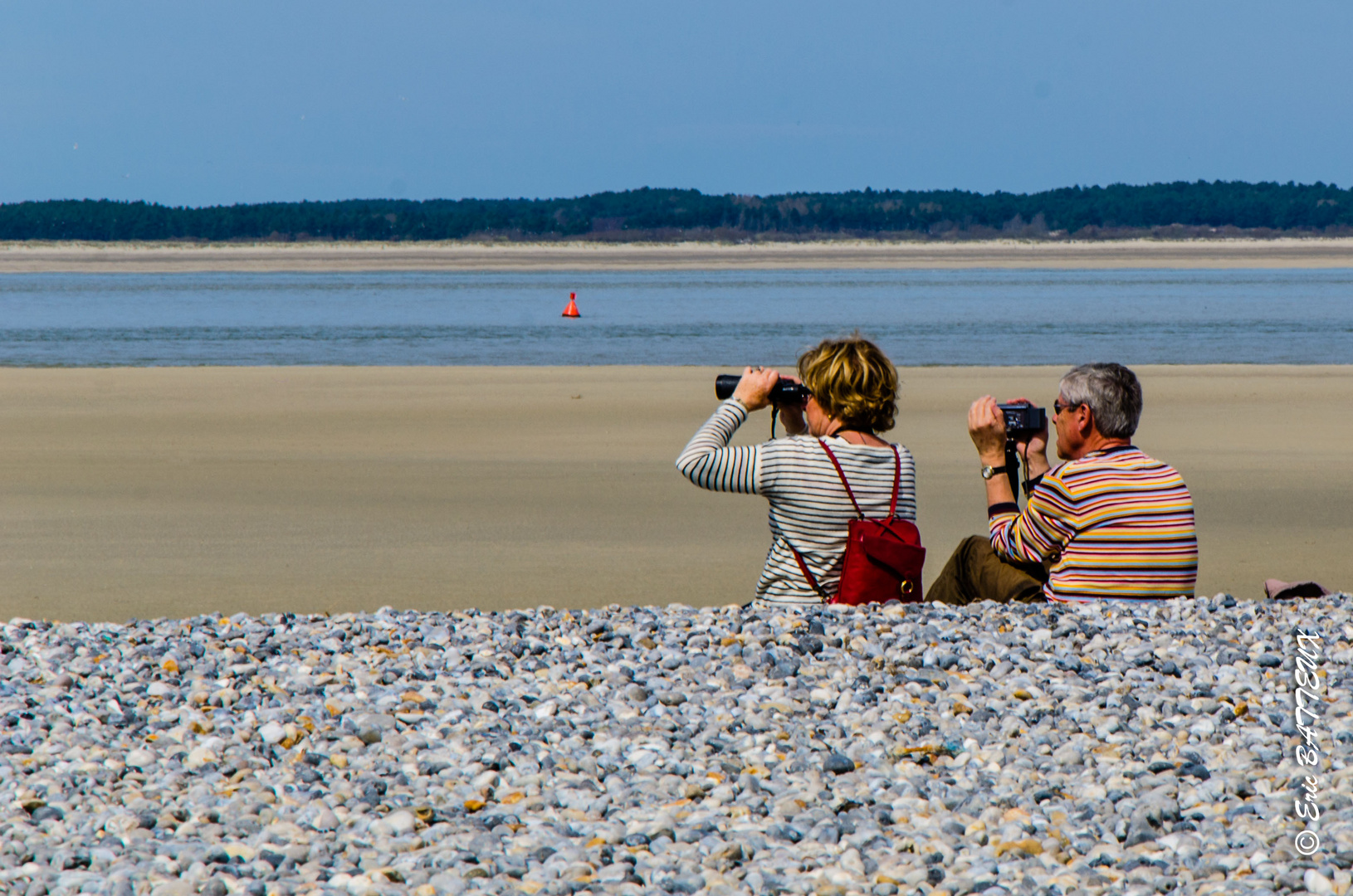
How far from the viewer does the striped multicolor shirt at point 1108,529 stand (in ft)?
15.6

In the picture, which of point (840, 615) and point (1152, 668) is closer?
point (1152, 668)

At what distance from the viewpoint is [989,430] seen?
16.1ft

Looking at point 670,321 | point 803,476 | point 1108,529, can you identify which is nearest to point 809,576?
point 803,476

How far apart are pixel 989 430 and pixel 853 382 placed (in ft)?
1.71

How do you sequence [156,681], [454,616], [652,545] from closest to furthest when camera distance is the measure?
[156,681] < [454,616] < [652,545]

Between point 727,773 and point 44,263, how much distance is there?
10256 cm

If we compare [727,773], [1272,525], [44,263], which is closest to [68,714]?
[727,773]

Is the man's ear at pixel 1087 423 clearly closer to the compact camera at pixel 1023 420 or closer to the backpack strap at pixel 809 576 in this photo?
the compact camera at pixel 1023 420

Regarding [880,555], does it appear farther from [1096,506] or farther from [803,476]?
[1096,506]

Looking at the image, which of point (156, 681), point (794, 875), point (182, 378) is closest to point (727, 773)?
point (794, 875)

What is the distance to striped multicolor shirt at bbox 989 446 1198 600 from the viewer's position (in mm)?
4770

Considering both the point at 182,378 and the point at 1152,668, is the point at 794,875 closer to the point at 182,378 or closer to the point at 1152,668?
the point at 1152,668

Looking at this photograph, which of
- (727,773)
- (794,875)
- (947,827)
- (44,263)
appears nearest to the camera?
(794,875)

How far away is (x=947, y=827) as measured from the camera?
3.46 m
